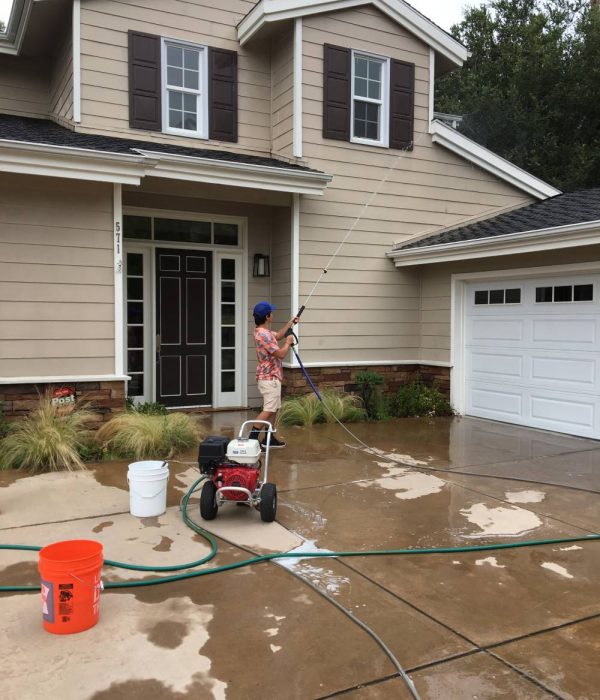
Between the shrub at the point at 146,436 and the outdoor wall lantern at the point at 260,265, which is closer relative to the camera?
the shrub at the point at 146,436

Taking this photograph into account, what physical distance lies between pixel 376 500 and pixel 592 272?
178 inches

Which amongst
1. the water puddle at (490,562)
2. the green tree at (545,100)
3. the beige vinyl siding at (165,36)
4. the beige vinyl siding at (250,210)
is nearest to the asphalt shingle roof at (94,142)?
the beige vinyl siding at (165,36)

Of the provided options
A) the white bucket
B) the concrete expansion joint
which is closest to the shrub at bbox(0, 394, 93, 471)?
the concrete expansion joint

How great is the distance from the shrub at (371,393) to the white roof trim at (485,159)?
4.10 metres

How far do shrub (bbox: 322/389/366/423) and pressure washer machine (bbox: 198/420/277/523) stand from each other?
13.7ft

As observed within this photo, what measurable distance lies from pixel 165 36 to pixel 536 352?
6.96m

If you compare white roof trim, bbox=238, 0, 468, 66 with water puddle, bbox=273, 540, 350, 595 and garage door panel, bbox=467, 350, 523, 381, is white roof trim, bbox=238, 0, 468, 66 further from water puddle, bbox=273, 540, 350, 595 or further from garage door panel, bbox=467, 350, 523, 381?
water puddle, bbox=273, 540, 350, 595

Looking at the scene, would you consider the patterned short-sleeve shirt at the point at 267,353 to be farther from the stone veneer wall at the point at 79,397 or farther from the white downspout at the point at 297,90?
the white downspout at the point at 297,90

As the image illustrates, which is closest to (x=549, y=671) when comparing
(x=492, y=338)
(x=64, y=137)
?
(x=492, y=338)

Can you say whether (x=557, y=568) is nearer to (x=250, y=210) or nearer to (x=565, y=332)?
(x=565, y=332)

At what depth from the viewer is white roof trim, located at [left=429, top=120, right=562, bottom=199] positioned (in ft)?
35.0

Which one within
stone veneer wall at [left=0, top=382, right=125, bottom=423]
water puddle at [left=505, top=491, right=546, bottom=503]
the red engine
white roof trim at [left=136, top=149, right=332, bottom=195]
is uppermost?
white roof trim at [left=136, top=149, right=332, bottom=195]

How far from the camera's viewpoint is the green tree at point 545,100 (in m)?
20.0

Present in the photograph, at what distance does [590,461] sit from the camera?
6957 millimetres
